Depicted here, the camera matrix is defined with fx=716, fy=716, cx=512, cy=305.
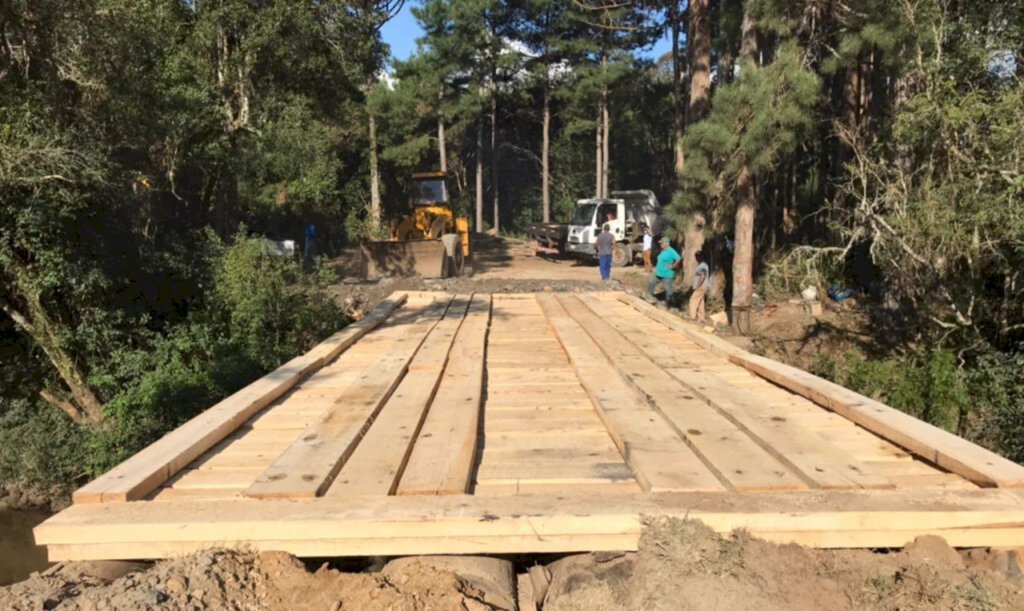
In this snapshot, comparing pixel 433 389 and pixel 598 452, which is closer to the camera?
pixel 598 452

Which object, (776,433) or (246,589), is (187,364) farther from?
(776,433)

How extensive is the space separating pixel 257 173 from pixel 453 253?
555 centimetres

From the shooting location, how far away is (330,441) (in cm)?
348

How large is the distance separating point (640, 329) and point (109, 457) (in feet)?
21.9

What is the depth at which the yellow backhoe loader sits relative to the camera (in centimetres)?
1864

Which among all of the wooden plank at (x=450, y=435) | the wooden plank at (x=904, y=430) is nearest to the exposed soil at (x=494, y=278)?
the wooden plank at (x=450, y=435)

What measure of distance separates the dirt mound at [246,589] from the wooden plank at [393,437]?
0.44 metres

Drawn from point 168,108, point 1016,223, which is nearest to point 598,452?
point 1016,223

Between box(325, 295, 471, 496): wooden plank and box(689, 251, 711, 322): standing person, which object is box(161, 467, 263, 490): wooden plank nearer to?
box(325, 295, 471, 496): wooden plank

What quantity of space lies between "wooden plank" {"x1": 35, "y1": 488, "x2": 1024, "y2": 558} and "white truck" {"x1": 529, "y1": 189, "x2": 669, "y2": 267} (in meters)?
22.7

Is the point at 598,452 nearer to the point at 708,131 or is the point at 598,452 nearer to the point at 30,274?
the point at 30,274

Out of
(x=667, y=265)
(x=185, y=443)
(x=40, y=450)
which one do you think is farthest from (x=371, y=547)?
(x=667, y=265)

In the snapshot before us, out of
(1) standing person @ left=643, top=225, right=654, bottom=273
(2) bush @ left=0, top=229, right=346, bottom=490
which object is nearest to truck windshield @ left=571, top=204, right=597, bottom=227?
(1) standing person @ left=643, top=225, right=654, bottom=273

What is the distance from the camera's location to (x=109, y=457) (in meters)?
8.88
